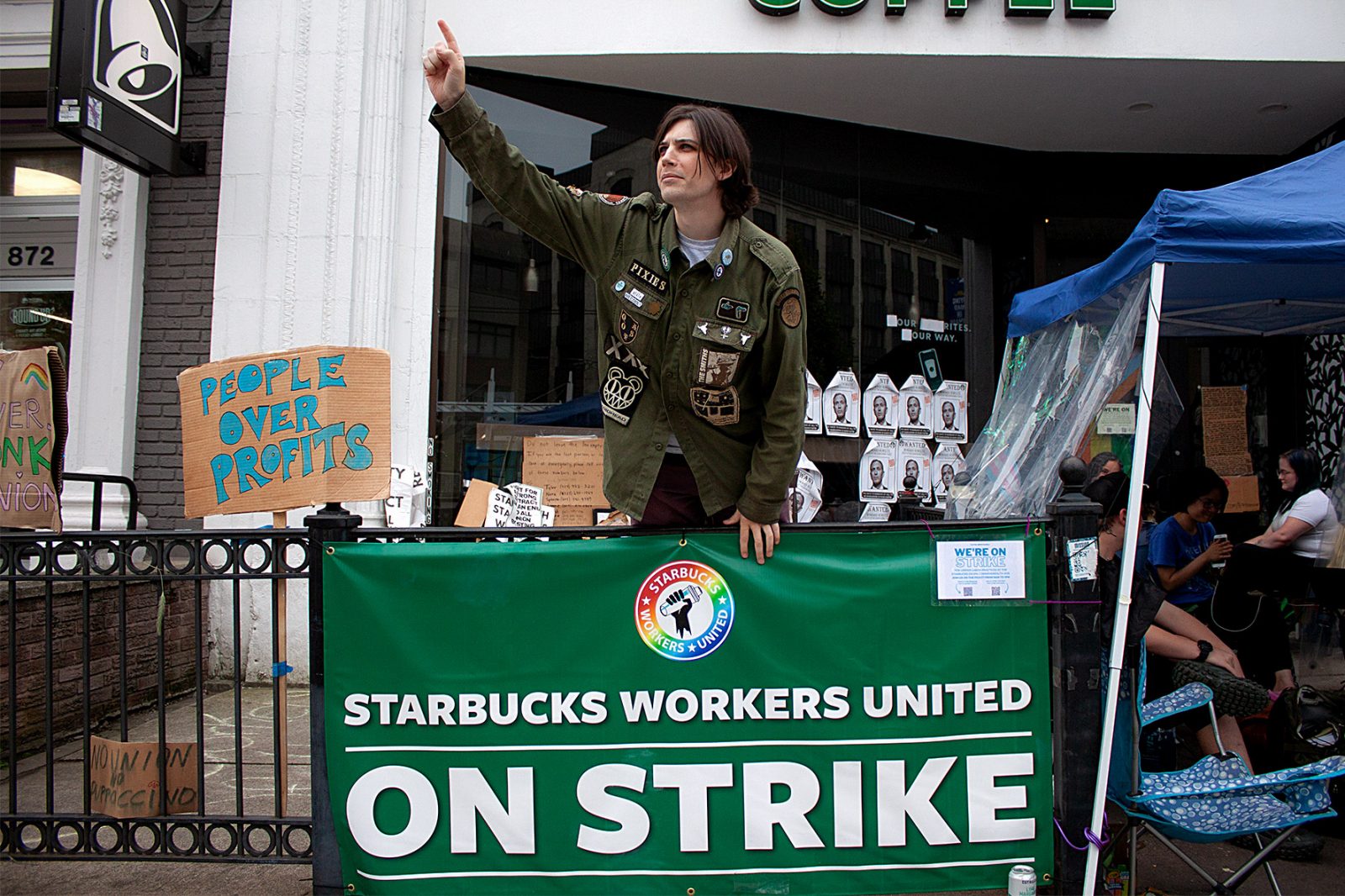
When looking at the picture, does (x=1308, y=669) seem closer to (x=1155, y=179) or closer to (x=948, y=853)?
(x=948, y=853)

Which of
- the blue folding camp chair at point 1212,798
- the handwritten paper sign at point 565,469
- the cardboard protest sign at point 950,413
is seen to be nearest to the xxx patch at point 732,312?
the blue folding camp chair at point 1212,798

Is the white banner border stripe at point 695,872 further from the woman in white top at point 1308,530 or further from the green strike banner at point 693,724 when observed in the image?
the woman in white top at point 1308,530

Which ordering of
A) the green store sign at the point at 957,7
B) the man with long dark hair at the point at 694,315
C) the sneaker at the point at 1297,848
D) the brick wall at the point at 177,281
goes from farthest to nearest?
1. the green store sign at the point at 957,7
2. the brick wall at the point at 177,281
3. the sneaker at the point at 1297,848
4. the man with long dark hair at the point at 694,315

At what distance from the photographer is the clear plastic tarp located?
13.1 ft

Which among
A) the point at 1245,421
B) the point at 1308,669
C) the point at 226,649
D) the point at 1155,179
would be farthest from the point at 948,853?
the point at 1155,179

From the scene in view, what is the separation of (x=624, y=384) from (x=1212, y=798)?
2590mm

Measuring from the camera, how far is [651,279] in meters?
3.01

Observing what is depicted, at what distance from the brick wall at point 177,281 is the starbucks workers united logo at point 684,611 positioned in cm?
499

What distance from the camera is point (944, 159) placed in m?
8.70

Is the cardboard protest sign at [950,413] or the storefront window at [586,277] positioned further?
the cardboard protest sign at [950,413]

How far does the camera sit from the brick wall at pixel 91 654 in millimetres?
5031

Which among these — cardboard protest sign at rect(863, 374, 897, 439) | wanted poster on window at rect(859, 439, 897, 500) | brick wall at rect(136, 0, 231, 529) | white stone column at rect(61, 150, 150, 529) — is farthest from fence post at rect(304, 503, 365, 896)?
cardboard protest sign at rect(863, 374, 897, 439)

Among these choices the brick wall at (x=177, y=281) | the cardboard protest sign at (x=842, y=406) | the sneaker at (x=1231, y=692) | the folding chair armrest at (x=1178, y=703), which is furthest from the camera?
the cardboard protest sign at (x=842, y=406)

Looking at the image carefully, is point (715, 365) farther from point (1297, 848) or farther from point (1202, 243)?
point (1297, 848)
